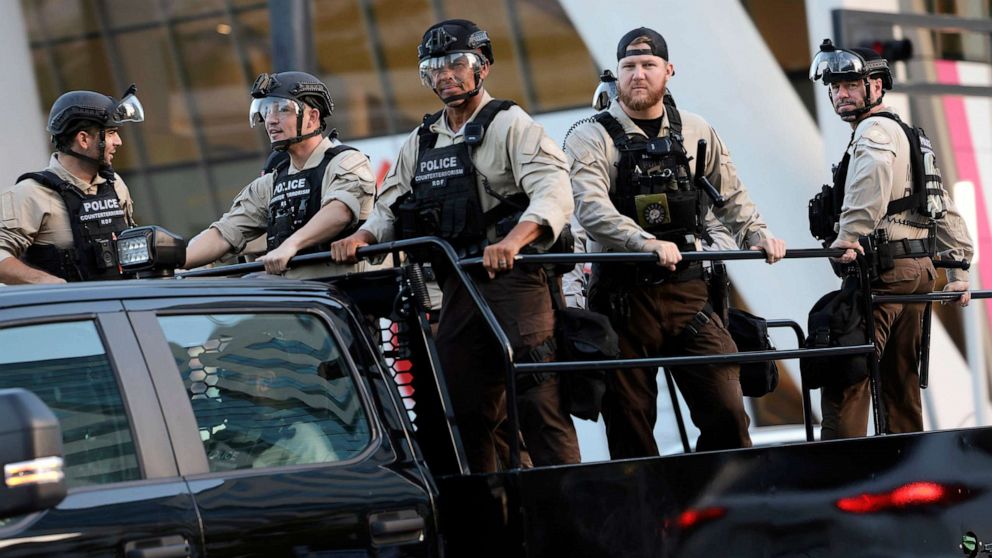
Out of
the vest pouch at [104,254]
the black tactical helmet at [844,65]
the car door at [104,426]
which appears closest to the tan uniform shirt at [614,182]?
the black tactical helmet at [844,65]

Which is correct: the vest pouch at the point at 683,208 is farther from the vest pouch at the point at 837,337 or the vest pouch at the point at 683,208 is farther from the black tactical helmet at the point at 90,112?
the black tactical helmet at the point at 90,112

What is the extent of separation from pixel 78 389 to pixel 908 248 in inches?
182

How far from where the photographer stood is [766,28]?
64.4ft

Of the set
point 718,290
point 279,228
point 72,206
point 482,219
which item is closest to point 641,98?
point 718,290

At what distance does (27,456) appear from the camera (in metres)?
2.67

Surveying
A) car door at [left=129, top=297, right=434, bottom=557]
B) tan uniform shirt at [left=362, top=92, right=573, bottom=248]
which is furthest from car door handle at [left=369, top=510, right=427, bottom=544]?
tan uniform shirt at [left=362, top=92, right=573, bottom=248]

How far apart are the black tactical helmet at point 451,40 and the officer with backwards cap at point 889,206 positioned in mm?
2234

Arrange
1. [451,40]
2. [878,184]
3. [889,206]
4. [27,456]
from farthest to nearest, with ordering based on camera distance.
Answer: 1. [889,206]
2. [878,184]
3. [451,40]
4. [27,456]

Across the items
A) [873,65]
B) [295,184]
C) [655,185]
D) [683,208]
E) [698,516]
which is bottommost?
[698,516]

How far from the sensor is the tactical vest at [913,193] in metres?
6.99

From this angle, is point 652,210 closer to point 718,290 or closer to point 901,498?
point 718,290

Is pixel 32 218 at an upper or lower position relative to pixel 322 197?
upper

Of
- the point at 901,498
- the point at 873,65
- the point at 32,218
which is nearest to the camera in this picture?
the point at 901,498

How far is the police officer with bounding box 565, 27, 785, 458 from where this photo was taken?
5.62 meters
